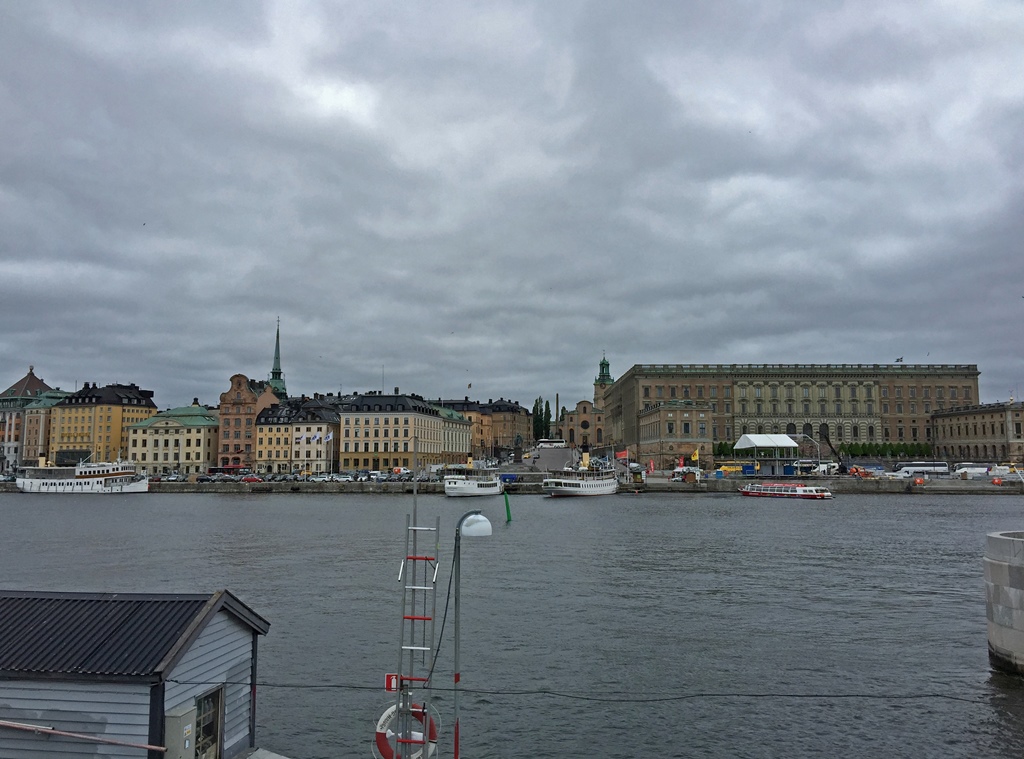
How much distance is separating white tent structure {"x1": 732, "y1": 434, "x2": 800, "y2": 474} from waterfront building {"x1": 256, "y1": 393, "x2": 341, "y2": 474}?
7012cm

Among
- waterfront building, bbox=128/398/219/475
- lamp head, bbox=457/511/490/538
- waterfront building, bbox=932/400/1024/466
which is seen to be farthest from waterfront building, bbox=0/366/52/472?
lamp head, bbox=457/511/490/538

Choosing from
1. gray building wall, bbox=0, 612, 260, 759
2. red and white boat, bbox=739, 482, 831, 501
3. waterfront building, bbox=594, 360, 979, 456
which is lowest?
red and white boat, bbox=739, 482, 831, 501

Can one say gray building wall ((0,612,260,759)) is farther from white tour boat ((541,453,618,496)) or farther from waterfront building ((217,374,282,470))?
waterfront building ((217,374,282,470))

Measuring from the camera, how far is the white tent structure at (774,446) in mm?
121500

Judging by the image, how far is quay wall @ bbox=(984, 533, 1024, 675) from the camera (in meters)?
16.5

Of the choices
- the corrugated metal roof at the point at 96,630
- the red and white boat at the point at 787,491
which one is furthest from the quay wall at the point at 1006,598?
the red and white boat at the point at 787,491

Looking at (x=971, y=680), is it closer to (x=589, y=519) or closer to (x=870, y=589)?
(x=870, y=589)

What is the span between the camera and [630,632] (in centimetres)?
2448

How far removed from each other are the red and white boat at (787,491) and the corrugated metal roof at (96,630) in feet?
302

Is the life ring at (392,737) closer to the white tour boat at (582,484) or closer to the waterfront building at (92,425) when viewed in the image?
the white tour boat at (582,484)

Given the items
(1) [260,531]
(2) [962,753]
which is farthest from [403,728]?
(1) [260,531]

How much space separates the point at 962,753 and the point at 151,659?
14.4m

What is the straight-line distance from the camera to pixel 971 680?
19.2 m

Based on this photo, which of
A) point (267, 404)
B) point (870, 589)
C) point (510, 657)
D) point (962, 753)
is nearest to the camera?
point (962, 753)
